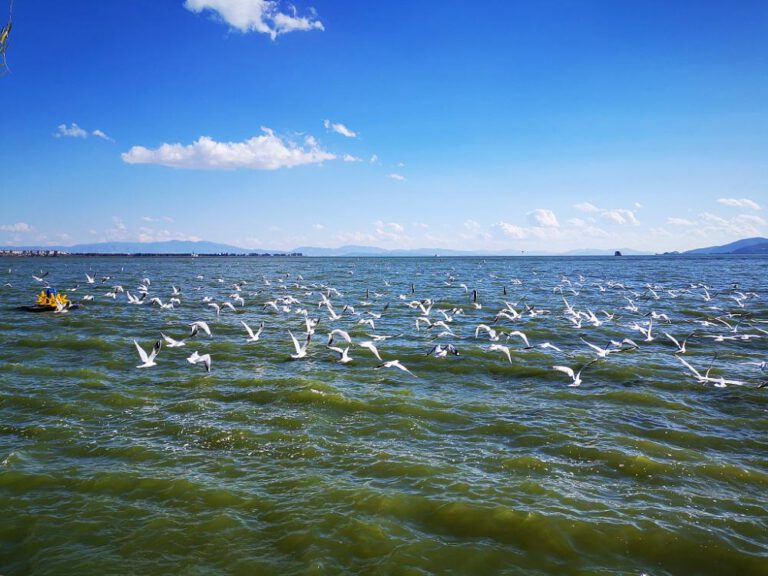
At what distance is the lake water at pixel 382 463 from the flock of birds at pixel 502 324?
53cm

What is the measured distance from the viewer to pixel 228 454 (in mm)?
9172

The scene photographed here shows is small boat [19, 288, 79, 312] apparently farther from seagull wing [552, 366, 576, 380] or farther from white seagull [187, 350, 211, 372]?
seagull wing [552, 366, 576, 380]

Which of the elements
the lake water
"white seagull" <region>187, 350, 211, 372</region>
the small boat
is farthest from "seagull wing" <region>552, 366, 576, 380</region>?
the small boat

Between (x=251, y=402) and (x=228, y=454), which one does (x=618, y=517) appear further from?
(x=251, y=402)

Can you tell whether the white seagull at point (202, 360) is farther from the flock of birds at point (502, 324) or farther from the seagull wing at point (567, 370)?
the seagull wing at point (567, 370)

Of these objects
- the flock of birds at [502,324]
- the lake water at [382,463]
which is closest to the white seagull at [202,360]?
the flock of birds at [502,324]

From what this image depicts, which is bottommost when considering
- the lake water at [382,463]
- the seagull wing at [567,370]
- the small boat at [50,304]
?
the lake water at [382,463]

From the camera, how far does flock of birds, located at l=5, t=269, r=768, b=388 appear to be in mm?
16844

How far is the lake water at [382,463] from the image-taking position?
636 cm

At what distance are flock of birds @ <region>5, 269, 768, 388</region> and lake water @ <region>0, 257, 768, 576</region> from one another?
531 mm

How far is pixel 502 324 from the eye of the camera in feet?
78.7

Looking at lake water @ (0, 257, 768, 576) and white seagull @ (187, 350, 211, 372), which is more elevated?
white seagull @ (187, 350, 211, 372)

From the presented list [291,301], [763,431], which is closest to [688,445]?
[763,431]

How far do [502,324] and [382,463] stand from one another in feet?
54.3
